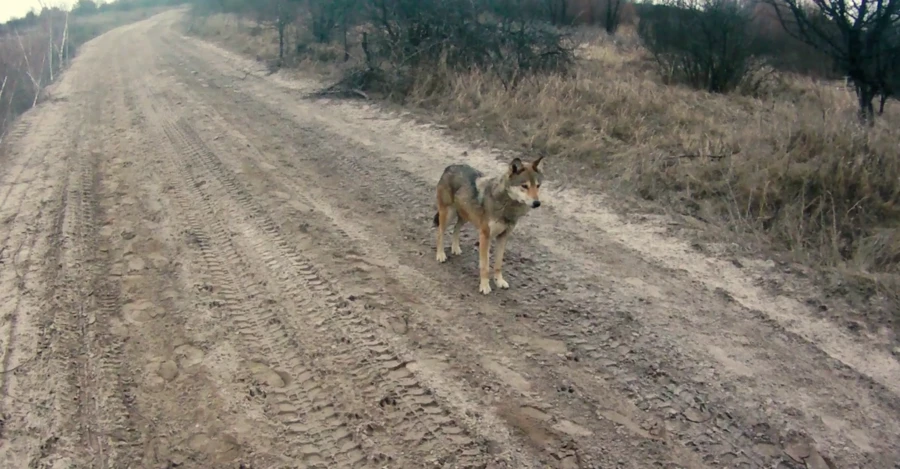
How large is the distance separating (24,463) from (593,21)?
27.9 metres

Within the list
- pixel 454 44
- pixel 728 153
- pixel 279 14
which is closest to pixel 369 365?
pixel 728 153

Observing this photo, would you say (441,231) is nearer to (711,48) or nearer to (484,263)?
(484,263)

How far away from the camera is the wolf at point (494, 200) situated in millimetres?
4742

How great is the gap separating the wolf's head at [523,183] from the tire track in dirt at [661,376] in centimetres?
79

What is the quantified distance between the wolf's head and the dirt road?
787mm

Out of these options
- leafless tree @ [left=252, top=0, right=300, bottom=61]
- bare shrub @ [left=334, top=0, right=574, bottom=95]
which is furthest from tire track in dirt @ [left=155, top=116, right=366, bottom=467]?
leafless tree @ [left=252, top=0, right=300, bottom=61]

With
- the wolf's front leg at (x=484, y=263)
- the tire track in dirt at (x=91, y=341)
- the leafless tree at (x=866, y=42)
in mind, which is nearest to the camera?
the tire track in dirt at (x=91, y=341)

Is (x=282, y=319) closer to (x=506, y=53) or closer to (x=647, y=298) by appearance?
(x=647, y=298)

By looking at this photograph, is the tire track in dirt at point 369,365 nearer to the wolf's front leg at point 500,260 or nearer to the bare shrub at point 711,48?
the wolf's front leg at point 500,260

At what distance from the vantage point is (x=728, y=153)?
7.29 m

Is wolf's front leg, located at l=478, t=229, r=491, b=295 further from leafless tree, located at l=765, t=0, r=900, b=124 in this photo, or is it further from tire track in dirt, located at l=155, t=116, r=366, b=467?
leafless tree, located at l=765, t=0, r=900, b=124

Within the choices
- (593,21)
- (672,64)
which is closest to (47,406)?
(672,64)

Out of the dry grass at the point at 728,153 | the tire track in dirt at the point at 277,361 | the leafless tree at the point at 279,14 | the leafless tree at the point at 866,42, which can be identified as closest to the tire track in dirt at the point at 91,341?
the tire track in dirt at the point at 277,361

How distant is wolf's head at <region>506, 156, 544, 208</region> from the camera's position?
468 centimetres
